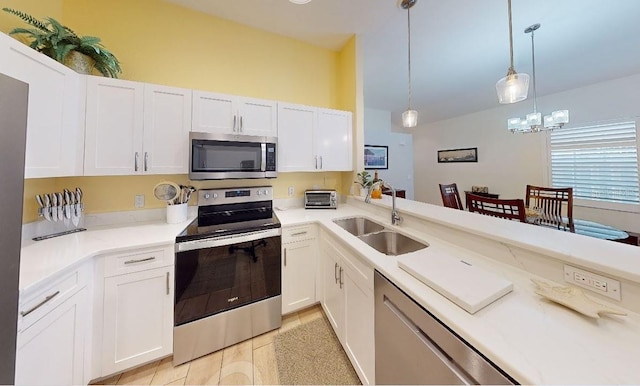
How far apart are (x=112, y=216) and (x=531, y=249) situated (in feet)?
9.40

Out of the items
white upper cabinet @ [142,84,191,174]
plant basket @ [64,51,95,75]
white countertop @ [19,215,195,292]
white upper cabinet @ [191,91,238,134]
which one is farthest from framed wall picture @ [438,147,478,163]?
plant basket @ [64,51,95,75]

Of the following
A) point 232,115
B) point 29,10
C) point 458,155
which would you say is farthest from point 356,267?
point 458,155

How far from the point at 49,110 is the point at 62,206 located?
0.64 meters

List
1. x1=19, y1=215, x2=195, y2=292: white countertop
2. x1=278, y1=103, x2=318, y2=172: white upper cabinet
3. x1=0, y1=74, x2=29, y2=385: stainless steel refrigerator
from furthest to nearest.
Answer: x1=278, y1=103, x2=318, y2=172: white upper cabinet < x1=19, y1=215, x2=195, y2=292: white countertop < x1=0, y1=74, x2=29, y2=385: stainless steel refrigerator

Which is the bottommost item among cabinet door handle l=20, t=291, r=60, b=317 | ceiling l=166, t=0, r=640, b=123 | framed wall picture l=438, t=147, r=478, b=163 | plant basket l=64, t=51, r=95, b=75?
cabinet door handle l=20, t=291, r=60, b=317

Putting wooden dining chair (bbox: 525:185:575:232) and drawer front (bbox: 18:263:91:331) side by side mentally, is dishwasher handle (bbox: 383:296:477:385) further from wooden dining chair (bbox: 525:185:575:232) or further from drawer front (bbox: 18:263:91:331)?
wooden dining chair (bbox: 525:185:575:232)

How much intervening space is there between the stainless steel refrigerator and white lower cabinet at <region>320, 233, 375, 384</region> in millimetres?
1378

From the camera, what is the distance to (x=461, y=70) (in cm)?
315

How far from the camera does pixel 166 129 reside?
1.71 m

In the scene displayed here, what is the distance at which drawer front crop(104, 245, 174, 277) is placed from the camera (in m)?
1.30

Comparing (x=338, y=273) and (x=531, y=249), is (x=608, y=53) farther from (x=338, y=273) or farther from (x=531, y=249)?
(x=338, y=273)

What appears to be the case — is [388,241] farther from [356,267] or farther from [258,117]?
[258,117]

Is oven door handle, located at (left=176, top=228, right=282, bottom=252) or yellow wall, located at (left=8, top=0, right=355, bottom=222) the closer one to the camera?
oven door handle, located at (left=176, top=228, right=282, bottom=252)

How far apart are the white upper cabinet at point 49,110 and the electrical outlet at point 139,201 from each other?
45 centimetres
